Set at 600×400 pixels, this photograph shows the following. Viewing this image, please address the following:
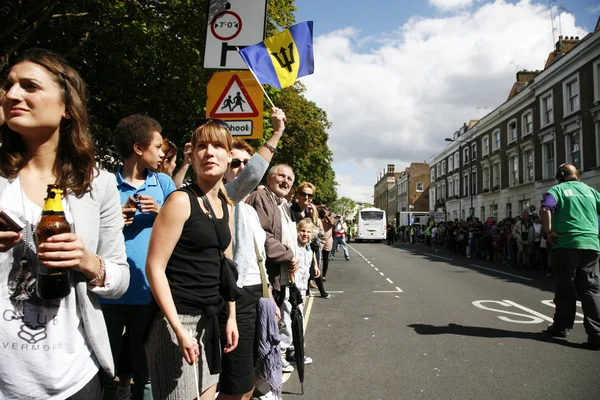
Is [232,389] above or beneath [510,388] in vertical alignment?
above

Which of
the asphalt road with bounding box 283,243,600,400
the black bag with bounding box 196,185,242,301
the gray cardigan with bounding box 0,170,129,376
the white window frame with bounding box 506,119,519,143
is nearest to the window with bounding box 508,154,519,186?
the white window frame with bounding box 506,119,519,143

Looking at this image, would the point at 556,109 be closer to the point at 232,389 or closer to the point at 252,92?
the point at 252,92

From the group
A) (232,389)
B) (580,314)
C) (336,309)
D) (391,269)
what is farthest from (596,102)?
(232,389)

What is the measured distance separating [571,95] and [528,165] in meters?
7.91

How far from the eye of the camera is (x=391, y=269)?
1552cm

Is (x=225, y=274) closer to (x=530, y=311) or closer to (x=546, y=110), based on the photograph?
(x=530, y=311)

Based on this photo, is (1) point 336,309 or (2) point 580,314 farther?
(1) point 336,309

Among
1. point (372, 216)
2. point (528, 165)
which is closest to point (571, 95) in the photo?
point (528, 165)

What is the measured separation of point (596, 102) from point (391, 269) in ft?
55.2

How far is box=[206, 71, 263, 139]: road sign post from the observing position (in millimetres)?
4792

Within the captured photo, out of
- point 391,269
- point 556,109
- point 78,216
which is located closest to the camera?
point 78,216

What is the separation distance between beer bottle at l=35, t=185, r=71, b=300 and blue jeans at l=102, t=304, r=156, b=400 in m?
1.11

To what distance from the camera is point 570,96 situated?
27219 millimetres

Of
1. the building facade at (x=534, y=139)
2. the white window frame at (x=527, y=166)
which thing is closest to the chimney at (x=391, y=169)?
the building facade at (x=534, y=139)
